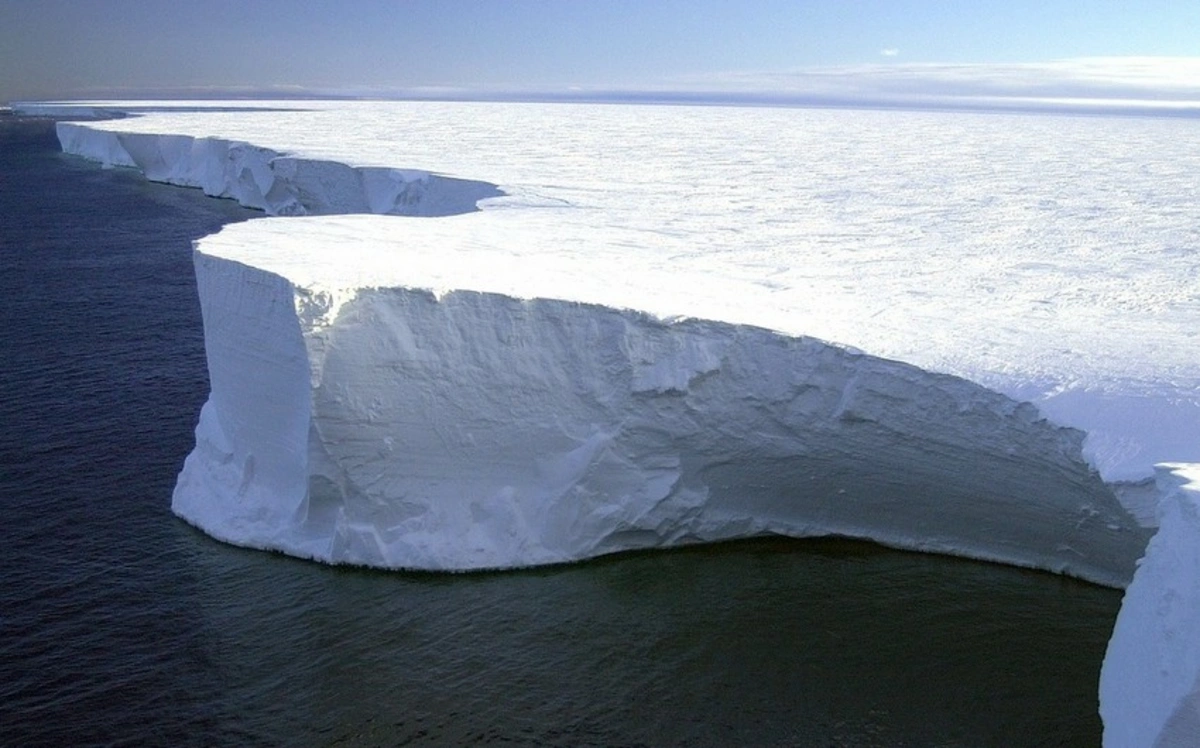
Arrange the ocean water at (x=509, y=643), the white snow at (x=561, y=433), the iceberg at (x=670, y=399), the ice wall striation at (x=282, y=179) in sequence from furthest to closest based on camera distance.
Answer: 1. the ice wall striation at (x=282, y=179)
2. the white snow at (x=561, y=433)
3. the iceberg at (x=670, y=399)
4. the ocean water at (x=509, y=643)

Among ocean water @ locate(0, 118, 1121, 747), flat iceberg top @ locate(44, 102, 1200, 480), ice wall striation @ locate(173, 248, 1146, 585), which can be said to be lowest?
ocean water @ locate(0, 118, 1121, 747)

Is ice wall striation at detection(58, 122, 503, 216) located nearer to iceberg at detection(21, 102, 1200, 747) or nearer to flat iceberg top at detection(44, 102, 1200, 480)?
flat iceberg top at detection(44, 102, 1200, 480)

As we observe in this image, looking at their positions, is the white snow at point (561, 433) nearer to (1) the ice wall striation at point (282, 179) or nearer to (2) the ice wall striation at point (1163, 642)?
(2) the ice wall striation at point (1163, 642)

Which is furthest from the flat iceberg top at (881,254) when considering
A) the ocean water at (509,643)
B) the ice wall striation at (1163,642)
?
the ocean water at (509,643)

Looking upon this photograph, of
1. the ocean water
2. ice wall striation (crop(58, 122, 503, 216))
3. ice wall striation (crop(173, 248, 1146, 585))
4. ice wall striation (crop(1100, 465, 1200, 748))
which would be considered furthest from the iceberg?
ice wall striation (crop(58, 122, 503, 216))

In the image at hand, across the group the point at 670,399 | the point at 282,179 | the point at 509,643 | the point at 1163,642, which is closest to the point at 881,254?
the point at 670,399

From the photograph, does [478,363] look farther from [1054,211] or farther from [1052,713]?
[1054,211]

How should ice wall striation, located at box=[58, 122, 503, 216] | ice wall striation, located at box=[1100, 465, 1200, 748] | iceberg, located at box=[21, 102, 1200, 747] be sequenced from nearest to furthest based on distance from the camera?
ice wall striation, located at box=[1100, 465, 1200, 748]
iceberg, located at box=[21, 102, 1200, 747]
ice wall striation, located at box=[58, 122, 503, 216]
